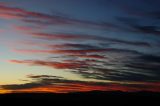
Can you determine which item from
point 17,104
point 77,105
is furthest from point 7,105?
point 77,105

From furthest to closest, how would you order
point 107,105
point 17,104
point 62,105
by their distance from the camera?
point 107,105
point 62,105
point 17,104

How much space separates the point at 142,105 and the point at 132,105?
23.1ft

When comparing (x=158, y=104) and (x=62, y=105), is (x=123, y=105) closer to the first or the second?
(x=158, y=104)

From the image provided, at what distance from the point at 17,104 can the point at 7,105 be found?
10900mm

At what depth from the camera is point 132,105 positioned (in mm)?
103000

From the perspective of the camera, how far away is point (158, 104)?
93.8m

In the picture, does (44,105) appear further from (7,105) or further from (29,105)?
(7,105)

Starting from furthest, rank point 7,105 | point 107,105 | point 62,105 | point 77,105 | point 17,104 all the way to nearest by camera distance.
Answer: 1. point 107,105
2. point 77,105
3. point 62,105
4. point 17,104
5. point 7,105

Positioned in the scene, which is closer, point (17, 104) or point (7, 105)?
point (7, 105)

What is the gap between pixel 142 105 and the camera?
96250 millimetres

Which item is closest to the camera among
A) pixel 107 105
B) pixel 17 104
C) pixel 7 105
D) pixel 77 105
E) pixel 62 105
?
pixel 7 105

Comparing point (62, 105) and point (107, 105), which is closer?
point (62, 105)

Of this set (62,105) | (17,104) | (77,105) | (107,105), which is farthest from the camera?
(107,105)

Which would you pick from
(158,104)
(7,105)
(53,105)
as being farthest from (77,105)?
(7,105)
